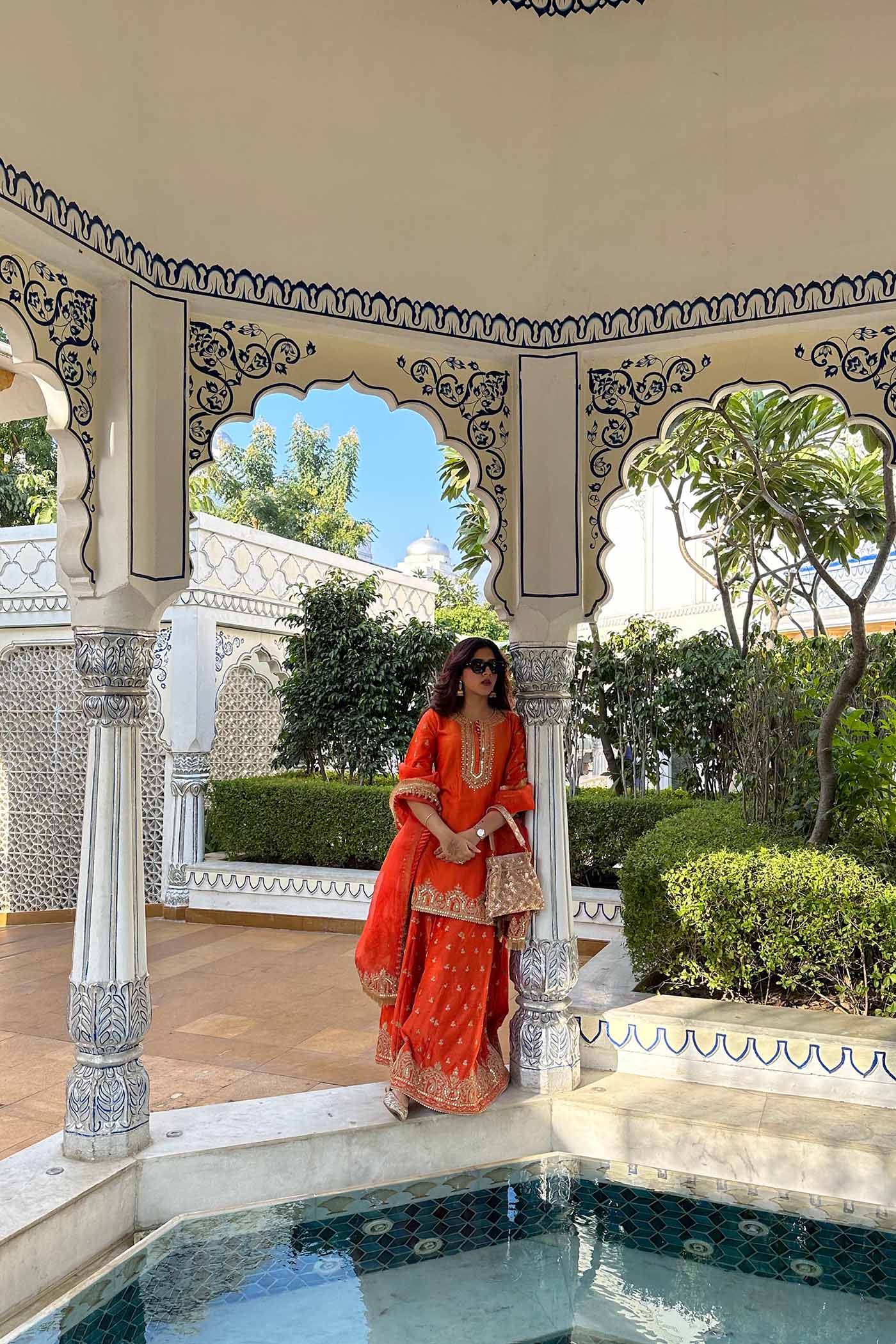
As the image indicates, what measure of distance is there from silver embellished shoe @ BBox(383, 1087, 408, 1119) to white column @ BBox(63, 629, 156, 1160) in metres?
0.73

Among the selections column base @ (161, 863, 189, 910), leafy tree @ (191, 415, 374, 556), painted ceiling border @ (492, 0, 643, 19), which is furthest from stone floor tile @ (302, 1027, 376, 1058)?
leafy tree @ (191, 415, 374, 556)

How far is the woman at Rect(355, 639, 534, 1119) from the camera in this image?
3363mm

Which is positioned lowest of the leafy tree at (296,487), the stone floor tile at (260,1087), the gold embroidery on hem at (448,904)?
the stone floor tile at (260,1087)

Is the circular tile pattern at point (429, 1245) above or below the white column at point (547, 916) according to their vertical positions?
below

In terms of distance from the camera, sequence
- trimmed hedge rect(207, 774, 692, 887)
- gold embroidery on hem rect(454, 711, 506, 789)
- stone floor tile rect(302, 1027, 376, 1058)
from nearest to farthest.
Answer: gold embroidery on hem rect(454, 711, 506, 789)
stone floor tile rect(302, 1027, 376, 1058)
trimmed hedge rect(207, 774, 692, 887)

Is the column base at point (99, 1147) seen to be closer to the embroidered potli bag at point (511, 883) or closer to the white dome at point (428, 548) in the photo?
the embroidered potli bag at point (511, 883)

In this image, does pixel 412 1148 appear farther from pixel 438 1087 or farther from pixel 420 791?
pixel 420 791

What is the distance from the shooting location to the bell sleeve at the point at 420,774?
11.4 ft

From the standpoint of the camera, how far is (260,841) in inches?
303

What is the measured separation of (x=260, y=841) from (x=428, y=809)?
449 cm

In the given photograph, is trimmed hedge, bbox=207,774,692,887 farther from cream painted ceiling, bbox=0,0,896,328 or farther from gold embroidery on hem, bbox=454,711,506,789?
cream painted ceiling, bbox=0,0,896,328

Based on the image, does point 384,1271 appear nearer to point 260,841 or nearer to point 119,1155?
point 119,1155

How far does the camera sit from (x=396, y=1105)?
332 centimetres

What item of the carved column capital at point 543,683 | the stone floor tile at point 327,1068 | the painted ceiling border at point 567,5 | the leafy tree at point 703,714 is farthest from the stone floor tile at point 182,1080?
the leafy tree at point 703,714
